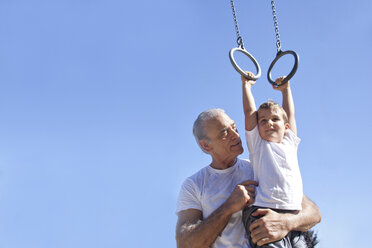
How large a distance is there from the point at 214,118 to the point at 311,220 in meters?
1.47

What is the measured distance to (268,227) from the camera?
3752mm

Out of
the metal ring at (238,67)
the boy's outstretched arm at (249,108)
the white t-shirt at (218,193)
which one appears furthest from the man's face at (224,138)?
the metal ring at (238,67)

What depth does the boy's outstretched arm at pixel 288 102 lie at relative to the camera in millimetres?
4543

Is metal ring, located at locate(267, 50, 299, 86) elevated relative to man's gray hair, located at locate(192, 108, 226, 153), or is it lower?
elevated

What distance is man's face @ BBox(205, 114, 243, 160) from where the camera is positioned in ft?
14.8

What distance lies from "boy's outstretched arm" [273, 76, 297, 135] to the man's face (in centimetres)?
61

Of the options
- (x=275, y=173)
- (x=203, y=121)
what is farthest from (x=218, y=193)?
(x=203, y=121)

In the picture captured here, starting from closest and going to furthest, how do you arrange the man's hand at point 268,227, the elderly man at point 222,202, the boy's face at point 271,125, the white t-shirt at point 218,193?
the man's hand at point 268,227 → the elderly man at point 222,202 → the white t-shirt at point 218,193 → the boy's face at point 271,125

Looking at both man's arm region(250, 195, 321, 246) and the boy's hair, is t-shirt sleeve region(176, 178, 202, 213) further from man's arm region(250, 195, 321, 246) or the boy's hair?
the boy's hair

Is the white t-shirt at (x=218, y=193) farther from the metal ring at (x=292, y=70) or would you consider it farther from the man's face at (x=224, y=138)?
the metal ring at (x=292, y=70)

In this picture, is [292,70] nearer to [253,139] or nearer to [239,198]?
[253,139]

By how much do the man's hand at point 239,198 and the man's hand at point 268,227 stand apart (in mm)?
144

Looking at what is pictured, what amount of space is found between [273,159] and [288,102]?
3.19 ft

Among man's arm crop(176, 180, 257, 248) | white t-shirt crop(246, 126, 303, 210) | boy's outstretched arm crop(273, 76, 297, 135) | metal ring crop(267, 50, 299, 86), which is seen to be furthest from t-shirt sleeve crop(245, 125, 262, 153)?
metal ring crop(267, 50, 299, 86)
